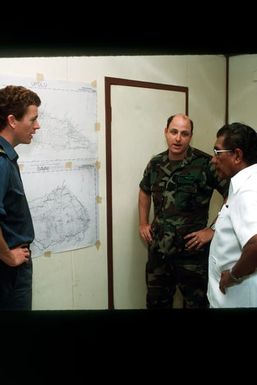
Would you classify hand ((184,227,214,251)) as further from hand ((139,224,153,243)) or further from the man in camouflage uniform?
hand ((139,224,153,243))

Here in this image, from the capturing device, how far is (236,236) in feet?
3.34

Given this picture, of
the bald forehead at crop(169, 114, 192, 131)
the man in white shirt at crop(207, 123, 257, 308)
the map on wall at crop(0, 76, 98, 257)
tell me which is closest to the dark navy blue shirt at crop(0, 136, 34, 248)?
the map on wall at crop(0, 76, 98, 257)

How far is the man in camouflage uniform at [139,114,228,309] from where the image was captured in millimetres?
Result: 1678

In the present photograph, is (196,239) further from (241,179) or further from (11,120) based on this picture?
(11,120)

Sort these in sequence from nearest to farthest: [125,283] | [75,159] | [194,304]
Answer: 1. [75,159]
2. [194,304]
3. [125,283]

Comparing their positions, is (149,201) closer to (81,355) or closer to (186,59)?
(186,59)

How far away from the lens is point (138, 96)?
175 cm

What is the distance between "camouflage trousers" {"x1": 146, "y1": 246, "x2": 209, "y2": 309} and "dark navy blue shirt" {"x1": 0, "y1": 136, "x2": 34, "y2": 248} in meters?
0.79

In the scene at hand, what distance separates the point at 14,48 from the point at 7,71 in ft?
3.59

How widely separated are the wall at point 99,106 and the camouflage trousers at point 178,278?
7.3 inches

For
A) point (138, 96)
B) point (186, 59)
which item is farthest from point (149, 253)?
point (186, 59)

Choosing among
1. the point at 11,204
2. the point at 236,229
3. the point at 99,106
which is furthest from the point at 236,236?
the point at 99,106

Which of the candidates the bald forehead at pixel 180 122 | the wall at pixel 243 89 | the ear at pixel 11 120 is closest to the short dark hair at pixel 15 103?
the ear at pixel 11 120

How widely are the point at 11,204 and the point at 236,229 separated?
2.10ft
